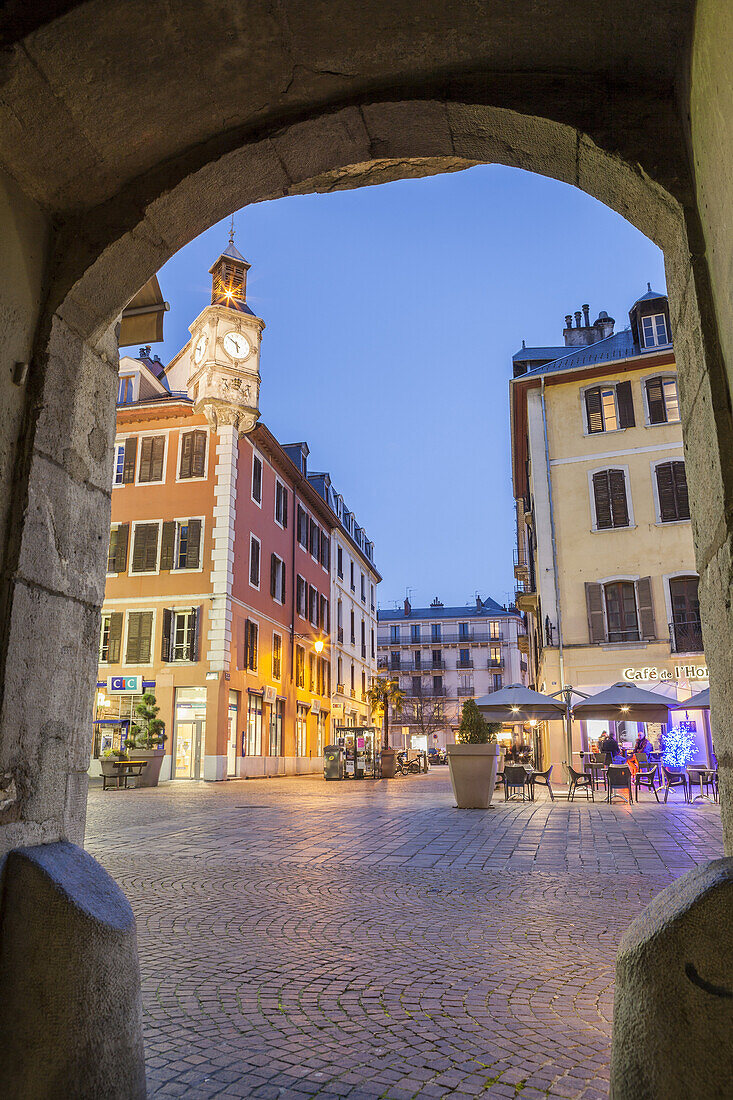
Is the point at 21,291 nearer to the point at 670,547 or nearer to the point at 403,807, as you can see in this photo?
the point at 403,807

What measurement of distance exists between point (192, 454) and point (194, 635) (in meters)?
5.90

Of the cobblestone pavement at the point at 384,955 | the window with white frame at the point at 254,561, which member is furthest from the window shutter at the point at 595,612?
the cobblestone pavement at the point at 384,955

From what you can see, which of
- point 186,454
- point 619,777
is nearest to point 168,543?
point 186,454

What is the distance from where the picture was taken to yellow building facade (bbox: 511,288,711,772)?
69.9 feet

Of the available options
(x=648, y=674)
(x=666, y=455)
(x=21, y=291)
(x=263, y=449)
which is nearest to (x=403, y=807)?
(x=648, y=674)

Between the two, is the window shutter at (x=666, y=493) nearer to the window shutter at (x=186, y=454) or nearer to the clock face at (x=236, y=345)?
the clock face at (x=236, y=345)

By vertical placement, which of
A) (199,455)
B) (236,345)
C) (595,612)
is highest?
(236,345)

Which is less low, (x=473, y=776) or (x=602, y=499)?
(x=602, y=499)

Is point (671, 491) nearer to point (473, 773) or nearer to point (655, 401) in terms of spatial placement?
point (655, 401)

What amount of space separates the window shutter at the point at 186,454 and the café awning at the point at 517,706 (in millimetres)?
14025

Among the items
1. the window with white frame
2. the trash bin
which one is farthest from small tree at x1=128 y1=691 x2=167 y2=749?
the window with white frame

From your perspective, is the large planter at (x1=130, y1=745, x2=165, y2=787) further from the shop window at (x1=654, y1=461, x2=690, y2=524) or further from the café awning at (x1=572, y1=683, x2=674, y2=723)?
the shop window at (x1=654, y1=461, x2=690, y2=524)

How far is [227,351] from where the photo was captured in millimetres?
24031

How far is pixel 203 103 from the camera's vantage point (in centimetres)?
290
